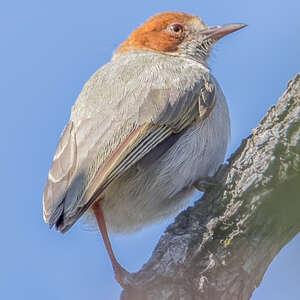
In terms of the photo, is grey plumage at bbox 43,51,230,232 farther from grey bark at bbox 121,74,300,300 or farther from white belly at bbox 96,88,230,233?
grey bark at bbox 121,74,300,300

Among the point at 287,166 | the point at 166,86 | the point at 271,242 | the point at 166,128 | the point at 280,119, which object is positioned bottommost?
the point at 271,242

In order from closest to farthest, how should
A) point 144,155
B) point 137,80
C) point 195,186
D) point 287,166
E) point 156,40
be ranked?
point 287,166 < point 144,155 < point 195,186 < point 137,80 < point 156,40

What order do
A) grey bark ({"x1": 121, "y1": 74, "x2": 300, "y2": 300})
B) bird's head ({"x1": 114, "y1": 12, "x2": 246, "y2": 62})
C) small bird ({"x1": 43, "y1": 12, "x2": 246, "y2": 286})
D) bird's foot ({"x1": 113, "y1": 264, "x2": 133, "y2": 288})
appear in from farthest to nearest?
bird's head ({"x1": 114, "y1": 12, "x2": 246, "y2": 62}), small bird ({"x1": 43, "y1": 12, "x2": 246, "y2": 286}), bird's foot ({"x1": 113, "y1": 264, "x2": 133, "y2": 288}), grey bark ({"x1": 121, "y1": 74, "x2": 300, "y2": 300})

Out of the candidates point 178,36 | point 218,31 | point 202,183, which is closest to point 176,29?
point 178,36

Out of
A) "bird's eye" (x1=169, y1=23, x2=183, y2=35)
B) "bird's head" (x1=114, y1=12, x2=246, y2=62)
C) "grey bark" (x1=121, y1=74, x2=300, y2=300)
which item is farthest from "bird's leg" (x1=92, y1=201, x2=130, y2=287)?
"bird's eye" (x1=169, y1=23, x2=183, y2=35)

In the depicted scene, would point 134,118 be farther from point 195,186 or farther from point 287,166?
point 287,166

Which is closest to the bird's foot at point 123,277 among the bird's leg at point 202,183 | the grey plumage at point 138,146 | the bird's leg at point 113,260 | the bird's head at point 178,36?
the bird's leg at point 113,260

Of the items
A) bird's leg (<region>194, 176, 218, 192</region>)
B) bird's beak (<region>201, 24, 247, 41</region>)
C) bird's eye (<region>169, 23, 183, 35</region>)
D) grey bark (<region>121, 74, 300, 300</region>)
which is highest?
bird's eye (<region>169, 23, 183, 35</region>)

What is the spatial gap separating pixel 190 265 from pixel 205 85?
199 centimetres

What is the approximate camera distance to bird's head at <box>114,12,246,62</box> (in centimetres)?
646

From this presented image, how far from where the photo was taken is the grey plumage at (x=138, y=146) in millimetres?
4160

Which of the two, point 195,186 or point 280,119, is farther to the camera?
point 195,186

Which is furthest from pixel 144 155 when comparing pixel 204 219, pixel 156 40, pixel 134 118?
pixel 156 40

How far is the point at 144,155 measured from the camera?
14.2 ft
